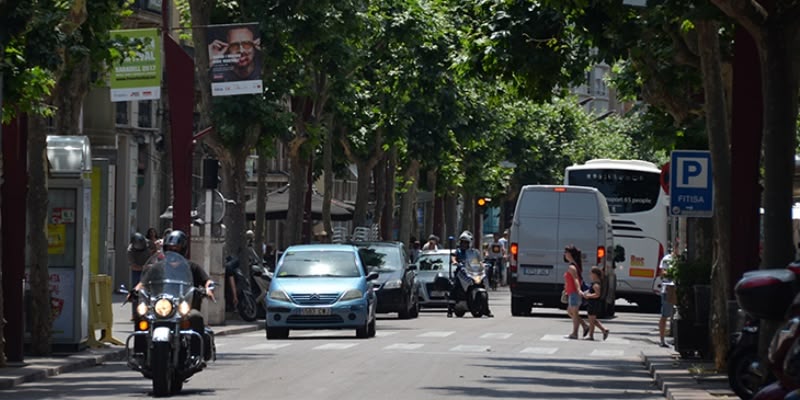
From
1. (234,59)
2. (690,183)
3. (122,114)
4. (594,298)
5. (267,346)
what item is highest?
(122,114)

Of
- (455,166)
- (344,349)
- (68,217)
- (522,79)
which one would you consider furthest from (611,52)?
(455,166)

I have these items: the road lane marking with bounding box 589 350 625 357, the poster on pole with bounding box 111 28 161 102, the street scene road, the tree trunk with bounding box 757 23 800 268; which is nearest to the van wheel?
the street scene road

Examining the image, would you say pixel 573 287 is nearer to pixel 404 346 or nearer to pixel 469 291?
pixel 404 346

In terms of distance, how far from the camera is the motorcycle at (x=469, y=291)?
135ft

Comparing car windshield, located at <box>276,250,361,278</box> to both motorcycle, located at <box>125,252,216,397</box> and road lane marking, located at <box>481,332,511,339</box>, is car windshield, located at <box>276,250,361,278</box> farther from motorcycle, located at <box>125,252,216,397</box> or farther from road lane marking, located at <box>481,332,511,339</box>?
motorcycle, located at <box>125,252,216,397</box>

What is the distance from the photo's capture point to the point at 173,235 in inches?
728

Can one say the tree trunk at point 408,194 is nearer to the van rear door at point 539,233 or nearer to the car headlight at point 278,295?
the van rear door at point 539,233

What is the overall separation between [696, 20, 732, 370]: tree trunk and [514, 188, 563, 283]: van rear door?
20.6 meters

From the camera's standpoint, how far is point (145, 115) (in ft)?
193

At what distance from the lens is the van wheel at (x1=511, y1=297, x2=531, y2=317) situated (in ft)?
143

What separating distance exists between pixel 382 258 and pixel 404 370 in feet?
61.4

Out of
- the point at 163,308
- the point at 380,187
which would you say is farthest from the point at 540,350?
the point at 380,187

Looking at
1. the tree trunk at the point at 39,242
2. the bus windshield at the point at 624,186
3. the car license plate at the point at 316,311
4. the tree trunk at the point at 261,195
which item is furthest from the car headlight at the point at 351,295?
the bus windshield at the point at 624,186

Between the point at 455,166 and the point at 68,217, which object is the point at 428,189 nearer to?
the point at 455,166
